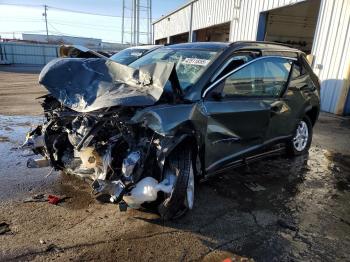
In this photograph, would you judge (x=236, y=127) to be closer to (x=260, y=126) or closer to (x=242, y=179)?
(x=260, y=126)

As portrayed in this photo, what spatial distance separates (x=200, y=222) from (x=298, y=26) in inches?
714

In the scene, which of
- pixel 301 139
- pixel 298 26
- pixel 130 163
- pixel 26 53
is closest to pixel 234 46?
pixel 130 163

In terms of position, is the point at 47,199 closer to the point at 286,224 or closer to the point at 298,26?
the point at 286,224

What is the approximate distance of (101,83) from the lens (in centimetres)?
354

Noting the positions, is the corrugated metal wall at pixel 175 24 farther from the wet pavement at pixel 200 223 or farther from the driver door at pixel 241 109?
the wet pavement at pixel 200 223

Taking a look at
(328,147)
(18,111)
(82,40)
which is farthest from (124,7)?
(328,147)

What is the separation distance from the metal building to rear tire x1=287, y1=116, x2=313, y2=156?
4.80 meters

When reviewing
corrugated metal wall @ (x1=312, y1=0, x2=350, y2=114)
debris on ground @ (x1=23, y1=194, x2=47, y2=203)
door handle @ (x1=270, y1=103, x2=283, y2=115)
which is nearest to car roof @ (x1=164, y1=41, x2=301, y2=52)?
door handle @ (x1=270, y1=103, x2=283, y2=115)

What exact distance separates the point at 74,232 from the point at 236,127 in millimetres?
2157

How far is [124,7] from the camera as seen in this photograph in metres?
52.2

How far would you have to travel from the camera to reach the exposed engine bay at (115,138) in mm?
3023

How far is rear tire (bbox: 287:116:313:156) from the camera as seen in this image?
5.55 metres

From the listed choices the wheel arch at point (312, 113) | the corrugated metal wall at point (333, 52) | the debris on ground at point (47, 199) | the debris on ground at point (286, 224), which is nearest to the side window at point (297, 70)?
the wheel arch at point (312, 113)

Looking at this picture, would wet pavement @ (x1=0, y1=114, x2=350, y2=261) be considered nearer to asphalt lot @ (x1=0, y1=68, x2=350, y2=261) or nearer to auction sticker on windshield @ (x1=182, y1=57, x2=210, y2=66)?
asphalt lot @ (x1=0, y1=68, x2=350, y2=261)
